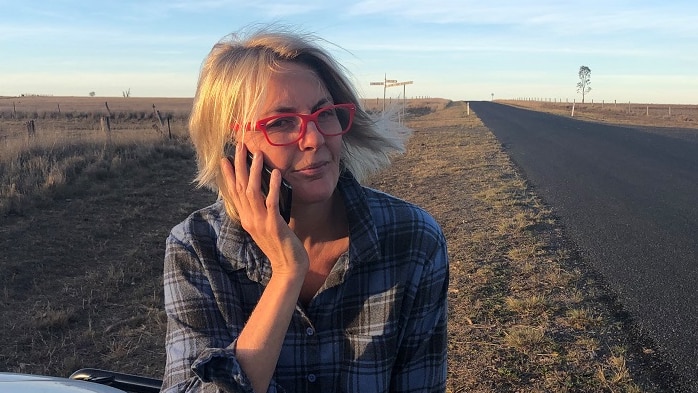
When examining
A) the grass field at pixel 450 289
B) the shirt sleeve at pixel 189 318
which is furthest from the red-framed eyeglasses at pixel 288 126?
the grass field at pixel 450 289

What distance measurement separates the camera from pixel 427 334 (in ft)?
6.12

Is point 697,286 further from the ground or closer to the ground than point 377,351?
closer to the ground

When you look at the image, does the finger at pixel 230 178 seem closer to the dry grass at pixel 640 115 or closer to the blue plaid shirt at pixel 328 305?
the blue plaid shirt at pixel 328 305

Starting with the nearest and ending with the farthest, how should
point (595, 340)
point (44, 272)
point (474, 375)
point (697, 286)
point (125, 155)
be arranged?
point (474, 375)
point (595, 340)
point (697, 286)
point (44, 272)
point (125, 155)

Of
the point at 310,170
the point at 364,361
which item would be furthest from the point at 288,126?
the point at 364,361

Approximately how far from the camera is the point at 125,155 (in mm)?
14812

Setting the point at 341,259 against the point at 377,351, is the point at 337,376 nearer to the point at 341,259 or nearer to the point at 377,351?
the point at 377,351

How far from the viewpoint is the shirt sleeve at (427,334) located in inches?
72.4

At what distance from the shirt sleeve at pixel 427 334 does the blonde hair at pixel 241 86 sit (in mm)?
413

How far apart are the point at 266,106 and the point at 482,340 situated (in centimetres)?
286

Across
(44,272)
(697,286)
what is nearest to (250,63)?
(697,286)

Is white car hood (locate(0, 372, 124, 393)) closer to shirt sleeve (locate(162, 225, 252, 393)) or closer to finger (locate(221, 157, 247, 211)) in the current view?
shirt sleeve (locate(162, 225, 252, 393))

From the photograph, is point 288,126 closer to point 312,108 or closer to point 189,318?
point 312,108

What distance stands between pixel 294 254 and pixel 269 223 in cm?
10
